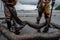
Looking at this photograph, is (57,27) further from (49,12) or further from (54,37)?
(54,37)

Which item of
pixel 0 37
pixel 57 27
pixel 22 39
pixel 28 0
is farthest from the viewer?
pixel 28 0

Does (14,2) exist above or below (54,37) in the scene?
above

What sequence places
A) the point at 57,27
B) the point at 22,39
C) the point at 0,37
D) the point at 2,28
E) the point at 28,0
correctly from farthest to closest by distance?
the point at 28,0 → the point at 57,27 → the point at 0,37 → the point at 2,28 → the point at 22,39

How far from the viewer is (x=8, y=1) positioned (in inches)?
153

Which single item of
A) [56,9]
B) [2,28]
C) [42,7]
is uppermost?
[42,7]

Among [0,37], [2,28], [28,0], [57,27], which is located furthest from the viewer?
[28,0]

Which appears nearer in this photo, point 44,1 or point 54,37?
point 54,37

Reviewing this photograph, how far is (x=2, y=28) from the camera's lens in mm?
3818

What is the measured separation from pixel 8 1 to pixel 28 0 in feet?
20.9

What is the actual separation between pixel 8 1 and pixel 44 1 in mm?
519

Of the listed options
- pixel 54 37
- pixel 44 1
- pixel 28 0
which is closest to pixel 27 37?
pixel 54 37

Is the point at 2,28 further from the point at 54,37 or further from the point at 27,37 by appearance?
the point at 54,37

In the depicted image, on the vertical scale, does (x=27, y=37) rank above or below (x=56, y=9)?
above

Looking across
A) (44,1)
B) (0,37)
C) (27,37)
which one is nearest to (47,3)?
(44,1)
